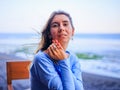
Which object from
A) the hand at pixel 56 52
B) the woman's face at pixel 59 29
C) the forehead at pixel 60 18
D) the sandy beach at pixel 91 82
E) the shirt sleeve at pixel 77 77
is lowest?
the sandy beach at pixel 91 82

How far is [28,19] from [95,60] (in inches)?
24.5

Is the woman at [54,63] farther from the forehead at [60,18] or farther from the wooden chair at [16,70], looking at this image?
the wooden chair at [16,70]

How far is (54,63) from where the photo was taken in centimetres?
92

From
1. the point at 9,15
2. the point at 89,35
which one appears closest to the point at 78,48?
the point at 89,35

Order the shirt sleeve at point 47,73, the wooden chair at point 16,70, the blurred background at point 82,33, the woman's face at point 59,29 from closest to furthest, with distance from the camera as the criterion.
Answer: the shirt sleeve at point 47,73
the woman's face at point 59,29
the wooden chair at point 16,70
the blurred background at point 82,33

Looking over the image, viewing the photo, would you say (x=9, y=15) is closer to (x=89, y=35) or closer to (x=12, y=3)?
(x=12, y=3)

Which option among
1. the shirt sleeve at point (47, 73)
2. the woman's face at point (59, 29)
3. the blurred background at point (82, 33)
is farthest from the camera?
the blurred background at point (82, 33)

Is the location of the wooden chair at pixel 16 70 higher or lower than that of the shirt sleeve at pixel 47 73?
lower

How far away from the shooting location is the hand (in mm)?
912

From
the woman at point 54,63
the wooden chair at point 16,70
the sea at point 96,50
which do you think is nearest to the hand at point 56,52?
the woman at point 54,63

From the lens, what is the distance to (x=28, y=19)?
1683 millimetres

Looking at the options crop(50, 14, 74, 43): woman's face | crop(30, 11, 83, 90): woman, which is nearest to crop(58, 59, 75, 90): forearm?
crop(30, 11, 83, 90): woman

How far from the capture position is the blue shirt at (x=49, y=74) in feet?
2.85

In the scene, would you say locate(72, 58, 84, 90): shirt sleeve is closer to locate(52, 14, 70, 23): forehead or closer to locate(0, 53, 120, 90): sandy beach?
locate(52, 14, 70, 23): forehead
